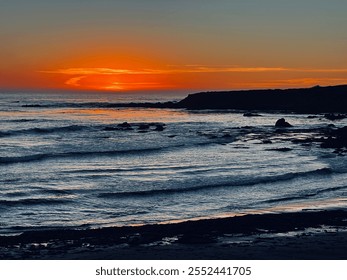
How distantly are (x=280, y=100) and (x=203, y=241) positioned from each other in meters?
93.4

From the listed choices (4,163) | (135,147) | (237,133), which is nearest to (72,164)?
(4,163)

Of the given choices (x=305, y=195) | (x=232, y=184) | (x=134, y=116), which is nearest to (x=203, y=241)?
(x=305, y=195)

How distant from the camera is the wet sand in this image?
1338 centimetres

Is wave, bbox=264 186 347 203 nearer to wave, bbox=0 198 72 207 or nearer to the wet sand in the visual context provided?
the wet sand

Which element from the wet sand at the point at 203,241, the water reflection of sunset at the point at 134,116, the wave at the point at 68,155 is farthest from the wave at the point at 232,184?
the water reflection of sunset at the point at 134,116

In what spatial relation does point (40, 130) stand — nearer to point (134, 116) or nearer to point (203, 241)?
point (134, 116)

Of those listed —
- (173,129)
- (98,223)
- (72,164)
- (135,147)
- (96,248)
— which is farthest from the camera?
(173,129)

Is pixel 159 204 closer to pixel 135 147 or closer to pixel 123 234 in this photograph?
pixel 123 234

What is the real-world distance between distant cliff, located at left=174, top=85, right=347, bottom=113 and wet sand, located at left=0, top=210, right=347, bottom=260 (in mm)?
76290

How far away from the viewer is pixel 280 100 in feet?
346

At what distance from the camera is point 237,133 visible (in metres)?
51.3

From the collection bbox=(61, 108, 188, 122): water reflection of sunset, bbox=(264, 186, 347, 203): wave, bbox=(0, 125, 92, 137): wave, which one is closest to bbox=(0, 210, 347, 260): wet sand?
bbox=(264, 186, 347, 203): wave

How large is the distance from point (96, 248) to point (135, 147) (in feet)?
86.7

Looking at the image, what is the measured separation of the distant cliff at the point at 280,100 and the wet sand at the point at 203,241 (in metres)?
76.3
